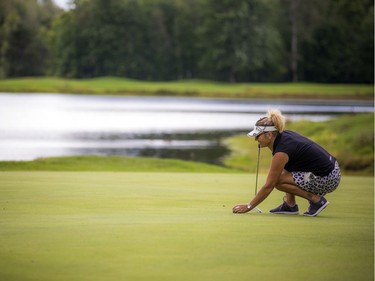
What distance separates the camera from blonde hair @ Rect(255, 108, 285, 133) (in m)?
10.4

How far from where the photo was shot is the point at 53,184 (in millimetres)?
14672

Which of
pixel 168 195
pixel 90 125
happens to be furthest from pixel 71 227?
pixel 90 125

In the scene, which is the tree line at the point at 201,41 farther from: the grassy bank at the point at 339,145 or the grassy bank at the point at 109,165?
the grassy bank at the point at 109,165

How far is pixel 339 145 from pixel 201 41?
10415cm

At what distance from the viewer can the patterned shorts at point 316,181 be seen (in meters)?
10.7

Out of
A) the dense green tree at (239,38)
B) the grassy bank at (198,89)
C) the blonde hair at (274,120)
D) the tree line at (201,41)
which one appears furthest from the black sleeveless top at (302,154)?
the dense green tree at (239,38)

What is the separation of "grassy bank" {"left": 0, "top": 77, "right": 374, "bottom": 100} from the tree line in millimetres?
7270

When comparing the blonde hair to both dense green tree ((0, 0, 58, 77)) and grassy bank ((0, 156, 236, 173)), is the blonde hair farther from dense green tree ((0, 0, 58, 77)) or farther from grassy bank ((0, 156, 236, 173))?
dense green tree ((0, 0, 58, 77))

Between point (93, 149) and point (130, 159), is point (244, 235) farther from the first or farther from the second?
point (93, 149)

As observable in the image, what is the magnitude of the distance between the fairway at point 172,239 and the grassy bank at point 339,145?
19.2m

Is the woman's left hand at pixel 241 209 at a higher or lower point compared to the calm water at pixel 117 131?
higher

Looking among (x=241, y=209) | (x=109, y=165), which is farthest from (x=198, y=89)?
(x=241, y=209)

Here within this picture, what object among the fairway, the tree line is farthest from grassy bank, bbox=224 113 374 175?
the tree line

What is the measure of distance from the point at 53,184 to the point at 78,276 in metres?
7.87
